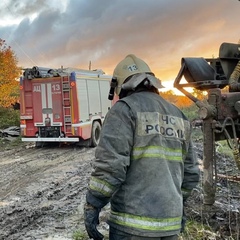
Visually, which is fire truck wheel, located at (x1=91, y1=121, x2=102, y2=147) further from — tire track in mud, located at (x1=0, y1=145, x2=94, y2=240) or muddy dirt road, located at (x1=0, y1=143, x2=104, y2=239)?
tire track in mud, located at (x1=0, y1=145, x2=94, y2=240)

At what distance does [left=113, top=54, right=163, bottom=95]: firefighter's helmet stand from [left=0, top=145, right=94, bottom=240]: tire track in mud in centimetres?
291

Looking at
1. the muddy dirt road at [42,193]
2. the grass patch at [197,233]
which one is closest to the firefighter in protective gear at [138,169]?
the grass patch at [197,233]

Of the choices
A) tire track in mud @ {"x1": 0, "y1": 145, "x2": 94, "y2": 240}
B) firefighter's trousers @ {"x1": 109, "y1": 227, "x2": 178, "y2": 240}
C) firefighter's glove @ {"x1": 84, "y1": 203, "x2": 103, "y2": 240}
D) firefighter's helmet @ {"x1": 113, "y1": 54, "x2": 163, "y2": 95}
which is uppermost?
firefighter's helmet @ {"x1": 113, "y1": 54, "x2": 163, "y2": 95}

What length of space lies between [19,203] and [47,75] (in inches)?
292

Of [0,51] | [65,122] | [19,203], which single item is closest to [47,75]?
[65,122]

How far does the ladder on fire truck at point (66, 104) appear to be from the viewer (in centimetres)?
1311

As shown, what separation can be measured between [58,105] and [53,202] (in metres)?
7.07

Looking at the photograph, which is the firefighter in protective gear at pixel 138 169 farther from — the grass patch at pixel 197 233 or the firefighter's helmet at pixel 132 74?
the grass patch at pixel 197 233

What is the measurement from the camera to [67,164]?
10797mm

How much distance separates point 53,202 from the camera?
6.68m

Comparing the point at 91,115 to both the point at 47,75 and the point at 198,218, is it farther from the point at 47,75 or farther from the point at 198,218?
the point at 198,218

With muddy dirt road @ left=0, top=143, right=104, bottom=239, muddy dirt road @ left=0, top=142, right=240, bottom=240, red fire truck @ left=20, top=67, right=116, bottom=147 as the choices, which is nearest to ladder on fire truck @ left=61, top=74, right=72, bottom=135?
red fire truck @ left=20, top=67, right=116, bottom=147

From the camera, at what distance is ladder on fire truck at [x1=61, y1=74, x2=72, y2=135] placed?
13.1m

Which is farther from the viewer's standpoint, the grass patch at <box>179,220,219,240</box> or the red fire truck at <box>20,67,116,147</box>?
the red fire truck at <box>20,67,116,147</box>
